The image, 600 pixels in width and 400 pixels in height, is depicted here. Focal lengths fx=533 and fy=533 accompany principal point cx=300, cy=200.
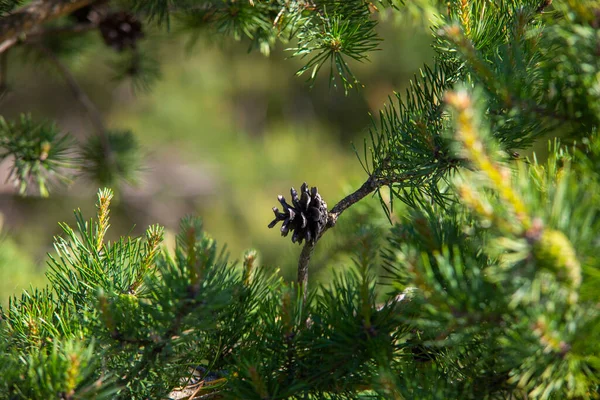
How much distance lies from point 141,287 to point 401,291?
0.24 meters

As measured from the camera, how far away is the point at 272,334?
1.41ft

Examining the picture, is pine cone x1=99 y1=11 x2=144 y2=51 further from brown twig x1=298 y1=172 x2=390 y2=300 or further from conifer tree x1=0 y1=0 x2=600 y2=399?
brown twig x1=298 y1=172 x2=390 y2=300

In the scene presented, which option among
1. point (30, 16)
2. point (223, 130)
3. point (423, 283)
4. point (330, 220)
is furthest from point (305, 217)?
point (223, 130)

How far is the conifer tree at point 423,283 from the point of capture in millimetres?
306

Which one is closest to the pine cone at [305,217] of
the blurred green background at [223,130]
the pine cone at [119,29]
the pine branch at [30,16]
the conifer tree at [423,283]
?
the conifer tree at [423,283]

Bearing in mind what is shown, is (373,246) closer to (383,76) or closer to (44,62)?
(44,62)

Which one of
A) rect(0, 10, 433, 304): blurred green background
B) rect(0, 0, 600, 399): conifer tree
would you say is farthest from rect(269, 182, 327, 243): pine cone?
rect(0, 10, 433, 304): blurred green background

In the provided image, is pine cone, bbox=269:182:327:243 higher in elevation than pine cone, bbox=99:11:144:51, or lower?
lower

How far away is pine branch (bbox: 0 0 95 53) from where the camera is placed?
0.68 metres

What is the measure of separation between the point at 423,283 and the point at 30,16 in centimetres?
62

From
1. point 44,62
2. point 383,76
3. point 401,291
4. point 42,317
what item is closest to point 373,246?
point 401,291

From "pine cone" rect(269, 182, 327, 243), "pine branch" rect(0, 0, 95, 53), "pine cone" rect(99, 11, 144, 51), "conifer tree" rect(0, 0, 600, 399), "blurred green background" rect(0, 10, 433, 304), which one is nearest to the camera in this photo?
"conifer tree" rect(0, 0, 600, 399)

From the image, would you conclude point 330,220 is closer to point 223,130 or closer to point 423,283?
point 423,283

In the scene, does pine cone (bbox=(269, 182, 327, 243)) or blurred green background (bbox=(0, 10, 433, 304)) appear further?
blurred green background (bbox=(0, 10, 433, 304))
